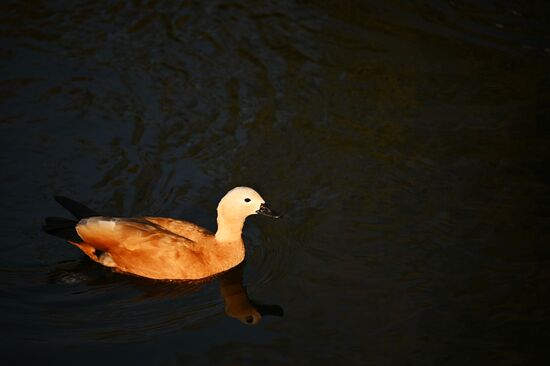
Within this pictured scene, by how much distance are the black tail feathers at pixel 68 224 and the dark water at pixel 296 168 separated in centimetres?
34

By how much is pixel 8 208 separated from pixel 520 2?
28.7ft

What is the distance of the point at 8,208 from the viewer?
8.57m

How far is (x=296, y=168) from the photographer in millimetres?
9391

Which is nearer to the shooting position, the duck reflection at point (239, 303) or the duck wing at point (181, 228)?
the duck reflection at point (239, 303)

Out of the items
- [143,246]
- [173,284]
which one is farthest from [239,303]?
[143,246]

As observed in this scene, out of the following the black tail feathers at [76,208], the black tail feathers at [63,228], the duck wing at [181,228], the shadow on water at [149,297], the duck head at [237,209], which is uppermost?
the duck head at [237,209]

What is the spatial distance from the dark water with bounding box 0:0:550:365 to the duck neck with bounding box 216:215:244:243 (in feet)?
1.25

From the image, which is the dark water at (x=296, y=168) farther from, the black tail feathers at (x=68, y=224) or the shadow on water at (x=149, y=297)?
the black tail feathers at (x=68, y=224)

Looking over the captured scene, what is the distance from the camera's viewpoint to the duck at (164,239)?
7.71 meters

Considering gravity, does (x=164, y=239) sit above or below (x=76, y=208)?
above

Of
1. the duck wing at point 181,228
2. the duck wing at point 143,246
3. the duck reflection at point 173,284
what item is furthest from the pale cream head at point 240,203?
the duck reflection at point 173,284

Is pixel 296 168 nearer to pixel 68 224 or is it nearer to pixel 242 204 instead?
pixel 242 204

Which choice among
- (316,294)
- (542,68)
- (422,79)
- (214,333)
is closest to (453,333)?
(316,294)

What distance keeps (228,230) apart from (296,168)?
174cm
